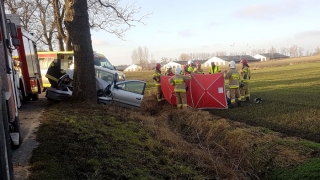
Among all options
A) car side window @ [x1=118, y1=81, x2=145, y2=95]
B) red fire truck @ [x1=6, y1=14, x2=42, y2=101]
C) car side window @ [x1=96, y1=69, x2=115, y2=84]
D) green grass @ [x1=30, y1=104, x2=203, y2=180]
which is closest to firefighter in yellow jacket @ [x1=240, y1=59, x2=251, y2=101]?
car side window @ [x1=118, y1=81, x2=145, y2=95]

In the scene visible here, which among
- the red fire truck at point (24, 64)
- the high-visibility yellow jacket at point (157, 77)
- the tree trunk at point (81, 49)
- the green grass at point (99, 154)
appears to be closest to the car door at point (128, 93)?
the tree trunk at point (81, 49)

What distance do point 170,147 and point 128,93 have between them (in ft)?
18.3

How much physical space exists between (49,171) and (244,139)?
4.69 meters

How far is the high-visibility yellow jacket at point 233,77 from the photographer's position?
13.8 meters

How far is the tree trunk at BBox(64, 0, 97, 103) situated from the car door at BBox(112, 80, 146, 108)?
1.02 metres

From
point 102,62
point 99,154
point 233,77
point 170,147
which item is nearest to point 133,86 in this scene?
point 233,77

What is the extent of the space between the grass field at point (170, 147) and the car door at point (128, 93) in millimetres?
1502

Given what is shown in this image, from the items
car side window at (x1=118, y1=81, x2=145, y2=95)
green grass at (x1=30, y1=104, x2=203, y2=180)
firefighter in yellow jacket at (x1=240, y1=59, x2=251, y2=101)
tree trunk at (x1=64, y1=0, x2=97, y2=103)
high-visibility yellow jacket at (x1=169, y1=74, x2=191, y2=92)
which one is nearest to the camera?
green grass at (x1=30, y1=104, x2=203, y2=180)

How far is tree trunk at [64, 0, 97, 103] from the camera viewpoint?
11.4 m

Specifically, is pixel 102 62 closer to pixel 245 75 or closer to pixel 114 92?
pixel 114 92

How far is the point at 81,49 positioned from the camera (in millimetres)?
11531

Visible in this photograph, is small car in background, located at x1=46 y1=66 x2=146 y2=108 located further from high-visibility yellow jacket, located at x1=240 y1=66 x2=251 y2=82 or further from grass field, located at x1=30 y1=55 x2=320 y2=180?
high-visibility yellow jacket, located at x1=240 y1=66 x2=251 y2=82

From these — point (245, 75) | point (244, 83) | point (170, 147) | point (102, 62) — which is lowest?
point (170, 147)

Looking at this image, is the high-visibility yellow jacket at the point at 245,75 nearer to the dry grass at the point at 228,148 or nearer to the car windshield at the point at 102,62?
the dry grass at the point at 228,148
